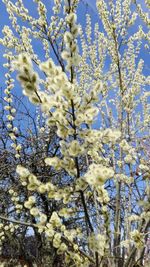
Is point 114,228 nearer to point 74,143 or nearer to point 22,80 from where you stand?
point 74,143

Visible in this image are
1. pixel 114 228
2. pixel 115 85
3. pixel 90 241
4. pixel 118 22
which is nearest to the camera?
pixel 90 241

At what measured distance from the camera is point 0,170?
7938mm

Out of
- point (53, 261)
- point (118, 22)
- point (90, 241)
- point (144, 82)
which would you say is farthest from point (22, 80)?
point (53, 261)

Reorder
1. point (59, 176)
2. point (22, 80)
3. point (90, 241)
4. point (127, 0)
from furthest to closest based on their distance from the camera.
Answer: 1. point (59, 176)
2. point (127, 0)
3. point (90, 241)
4. point (22, 80)

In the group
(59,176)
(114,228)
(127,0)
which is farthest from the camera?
(59,176)

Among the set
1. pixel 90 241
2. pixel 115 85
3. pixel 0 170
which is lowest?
pixel 90 241

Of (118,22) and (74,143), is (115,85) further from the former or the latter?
(74,143)

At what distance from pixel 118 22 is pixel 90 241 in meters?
4.48

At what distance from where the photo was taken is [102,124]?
711 cm

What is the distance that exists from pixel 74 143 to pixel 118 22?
4.39m

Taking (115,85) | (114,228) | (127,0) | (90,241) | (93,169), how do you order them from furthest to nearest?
(115,85)
(127,0)
(114,228)
(90,241)
(93,169)

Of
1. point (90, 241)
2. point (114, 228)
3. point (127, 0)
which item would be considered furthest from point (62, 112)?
point (127, 0)

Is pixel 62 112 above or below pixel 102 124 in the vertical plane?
below

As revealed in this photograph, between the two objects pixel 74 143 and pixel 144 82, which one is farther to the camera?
pixel 144 82
